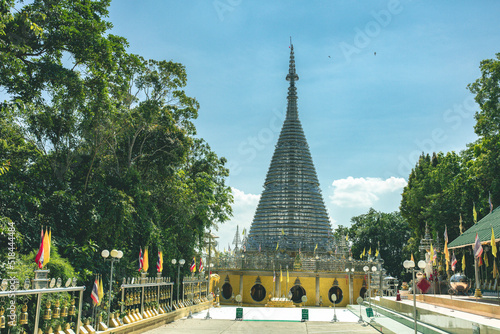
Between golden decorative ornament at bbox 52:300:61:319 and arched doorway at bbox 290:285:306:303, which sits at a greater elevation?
golden decorative ornament at bbox 52:300:61:319

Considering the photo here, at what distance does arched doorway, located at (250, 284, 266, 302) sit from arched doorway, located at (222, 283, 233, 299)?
2.08 metres

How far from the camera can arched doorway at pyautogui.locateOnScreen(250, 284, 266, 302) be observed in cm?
3950

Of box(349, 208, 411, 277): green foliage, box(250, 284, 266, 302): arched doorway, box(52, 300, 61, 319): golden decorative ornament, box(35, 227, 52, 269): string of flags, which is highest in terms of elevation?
box(349, 208, 411, 277): green foliage

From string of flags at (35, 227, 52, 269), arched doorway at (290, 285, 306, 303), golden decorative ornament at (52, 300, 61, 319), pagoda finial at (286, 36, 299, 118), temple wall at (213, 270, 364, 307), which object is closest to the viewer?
string of flags at (35, 227, 52, 269)

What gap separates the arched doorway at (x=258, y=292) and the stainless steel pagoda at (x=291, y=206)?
1172 cm

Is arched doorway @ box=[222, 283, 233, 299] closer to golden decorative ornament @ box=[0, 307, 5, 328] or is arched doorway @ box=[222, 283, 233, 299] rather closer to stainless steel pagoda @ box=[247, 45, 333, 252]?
stainless steel pagoda @ box=[247, 45, 333, 252]

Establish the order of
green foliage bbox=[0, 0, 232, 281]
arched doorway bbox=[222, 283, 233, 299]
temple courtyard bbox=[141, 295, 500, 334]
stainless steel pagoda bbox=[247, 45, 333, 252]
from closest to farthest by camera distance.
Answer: temple courtyard bbox=[141, 295, 500, 334]
green foliage bbox=[0, 0, 232, 281]
arched doorway bbox=[222, 283, 233, 299]
stainless steel pagoda bbox=[247, 45, 333, 252]

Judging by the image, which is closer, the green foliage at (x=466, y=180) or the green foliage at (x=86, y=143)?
the green foliage at (x=86, y=143)

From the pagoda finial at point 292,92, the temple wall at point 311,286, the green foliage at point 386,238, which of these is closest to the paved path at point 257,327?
the temple wall at point 311,286

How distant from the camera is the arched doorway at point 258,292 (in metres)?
39.5

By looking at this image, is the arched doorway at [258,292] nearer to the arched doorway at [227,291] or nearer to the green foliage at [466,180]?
the arched doorway at [227,291]

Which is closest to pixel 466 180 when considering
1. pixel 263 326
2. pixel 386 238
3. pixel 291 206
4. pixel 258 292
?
pixel 258 292

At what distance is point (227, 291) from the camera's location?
134ft

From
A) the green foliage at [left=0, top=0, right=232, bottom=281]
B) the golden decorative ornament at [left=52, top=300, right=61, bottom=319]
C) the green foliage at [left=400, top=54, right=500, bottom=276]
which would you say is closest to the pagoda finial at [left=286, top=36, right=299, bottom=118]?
the green foliage at [left=400, top=54, right=500, bottom=276]
